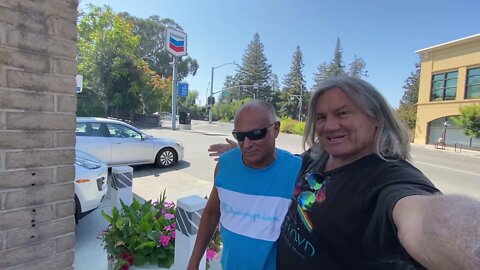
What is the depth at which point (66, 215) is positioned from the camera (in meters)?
1.75

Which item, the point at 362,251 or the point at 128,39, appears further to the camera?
the point at 128,39

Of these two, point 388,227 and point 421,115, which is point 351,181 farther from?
point 421,115

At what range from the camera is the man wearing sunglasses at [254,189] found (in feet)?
5.02

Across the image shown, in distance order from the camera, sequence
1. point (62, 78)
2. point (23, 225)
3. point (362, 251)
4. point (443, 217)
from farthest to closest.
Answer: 1. point (62, 78)
2. point (23, 225)
3. point (362, 251)
4. point (443, 217)

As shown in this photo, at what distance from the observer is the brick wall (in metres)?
1.48

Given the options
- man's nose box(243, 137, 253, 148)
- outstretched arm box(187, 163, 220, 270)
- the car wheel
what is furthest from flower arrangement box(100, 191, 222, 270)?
the car wheel

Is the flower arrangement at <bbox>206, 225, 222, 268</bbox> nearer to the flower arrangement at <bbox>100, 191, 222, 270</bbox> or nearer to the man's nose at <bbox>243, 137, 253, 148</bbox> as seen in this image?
the flower arrangement at <bbox>100, 191, 222, 270</bbox>

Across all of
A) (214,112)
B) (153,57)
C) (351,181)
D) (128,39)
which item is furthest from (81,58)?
(214,112)

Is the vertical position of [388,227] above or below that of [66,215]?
above

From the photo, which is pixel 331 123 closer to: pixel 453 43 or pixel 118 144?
pixel 118 144

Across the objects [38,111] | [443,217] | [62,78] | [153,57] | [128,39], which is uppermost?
[153,57]

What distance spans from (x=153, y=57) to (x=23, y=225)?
2444 inches

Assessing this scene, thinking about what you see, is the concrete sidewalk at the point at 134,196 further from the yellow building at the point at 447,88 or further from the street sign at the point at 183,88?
the yellow building at the point at 447,88

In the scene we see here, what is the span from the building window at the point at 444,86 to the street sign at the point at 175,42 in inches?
878
